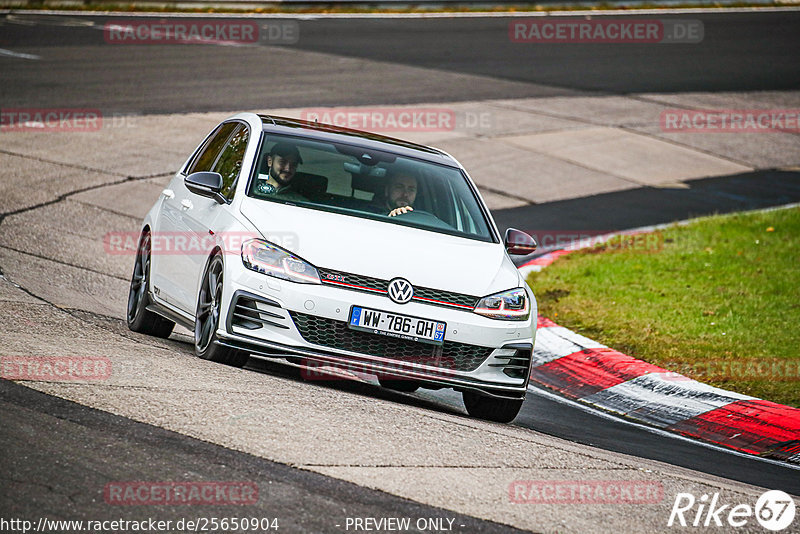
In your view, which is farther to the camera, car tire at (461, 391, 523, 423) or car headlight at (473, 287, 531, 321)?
car tire at (461, 391, 523, 423)

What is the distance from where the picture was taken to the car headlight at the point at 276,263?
274 inches

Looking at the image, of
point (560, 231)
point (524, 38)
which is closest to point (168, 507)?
point (560, 231)

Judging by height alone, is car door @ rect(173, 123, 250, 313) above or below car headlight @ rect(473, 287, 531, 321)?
above

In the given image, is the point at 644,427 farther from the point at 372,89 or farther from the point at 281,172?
the point at 372,89

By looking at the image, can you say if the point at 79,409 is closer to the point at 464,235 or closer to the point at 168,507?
the point at 168,507

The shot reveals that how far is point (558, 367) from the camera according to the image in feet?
31.8

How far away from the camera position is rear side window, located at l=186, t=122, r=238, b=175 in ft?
28.8

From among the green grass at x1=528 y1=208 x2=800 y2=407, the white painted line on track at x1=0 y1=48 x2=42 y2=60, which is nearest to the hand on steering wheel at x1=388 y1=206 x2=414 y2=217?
the green grass at x1=528 y1=208 x2=800 y2=407

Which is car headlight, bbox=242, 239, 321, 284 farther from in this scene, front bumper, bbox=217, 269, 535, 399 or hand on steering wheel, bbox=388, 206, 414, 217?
hand on steering wheel, bbox=388, 206, 414, 217

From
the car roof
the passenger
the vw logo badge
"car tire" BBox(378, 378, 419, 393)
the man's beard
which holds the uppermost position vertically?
the car roof

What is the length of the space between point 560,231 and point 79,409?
32.1 feet

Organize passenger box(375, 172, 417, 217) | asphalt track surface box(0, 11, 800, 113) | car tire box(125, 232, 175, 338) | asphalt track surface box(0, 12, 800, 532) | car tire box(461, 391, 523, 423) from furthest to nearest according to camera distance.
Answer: asphalt track surface box(0, 11, 800, 113)
car tire box(125, 232, 175, 338)
passenger box(375, 172, 417, 217)
car tire box(461, 391, 523, 423)
asphalt track surface box(0, 12, 800, 532)

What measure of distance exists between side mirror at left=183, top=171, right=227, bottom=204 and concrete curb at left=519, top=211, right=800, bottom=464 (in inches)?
123

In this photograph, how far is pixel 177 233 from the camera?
8320mm
